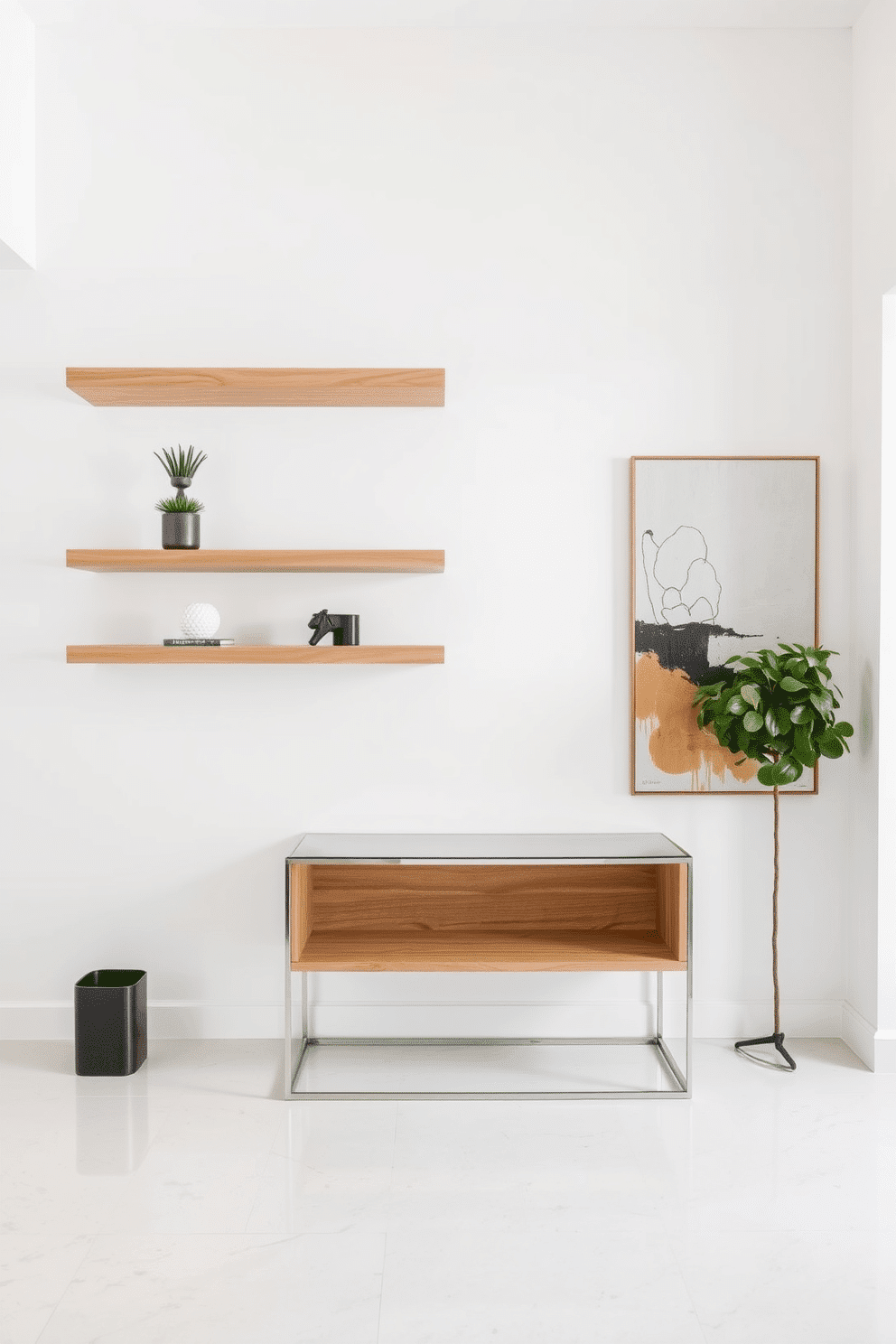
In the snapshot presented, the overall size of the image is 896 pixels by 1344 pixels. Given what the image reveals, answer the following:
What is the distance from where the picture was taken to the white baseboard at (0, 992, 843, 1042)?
10.6ft

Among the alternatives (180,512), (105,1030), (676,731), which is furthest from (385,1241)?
(180,512)

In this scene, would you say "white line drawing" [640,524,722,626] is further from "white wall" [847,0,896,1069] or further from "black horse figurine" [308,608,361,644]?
"black horse figurine" [308,608,361,644]

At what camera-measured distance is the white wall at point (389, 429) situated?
10.4ft

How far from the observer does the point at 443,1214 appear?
2.21 m

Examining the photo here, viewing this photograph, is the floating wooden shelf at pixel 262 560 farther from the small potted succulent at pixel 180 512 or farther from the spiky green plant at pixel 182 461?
the spiky green plant at pixel 182 461

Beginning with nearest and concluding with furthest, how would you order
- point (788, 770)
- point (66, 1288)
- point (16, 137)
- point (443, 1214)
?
point (66, 1288), point (443, 1214), point (788, 770), point (16, 137)

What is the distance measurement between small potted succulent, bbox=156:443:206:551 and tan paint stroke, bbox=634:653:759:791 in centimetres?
151

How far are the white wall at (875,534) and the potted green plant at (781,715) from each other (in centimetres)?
18

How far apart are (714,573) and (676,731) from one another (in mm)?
541

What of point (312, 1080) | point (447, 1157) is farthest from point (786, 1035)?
point (312, 1080)

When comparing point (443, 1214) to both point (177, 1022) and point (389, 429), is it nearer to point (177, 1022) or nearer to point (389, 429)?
point (177, 1022)

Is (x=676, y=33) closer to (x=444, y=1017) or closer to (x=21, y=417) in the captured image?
(x=21, y=417)

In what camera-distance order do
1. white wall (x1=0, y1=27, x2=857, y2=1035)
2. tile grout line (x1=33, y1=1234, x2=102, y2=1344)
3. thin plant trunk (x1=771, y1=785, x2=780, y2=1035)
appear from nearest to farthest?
tile grout line (x1=33, y1=1234, x2=102, y2=1344)
thin plant trunk (x1=771, y1=785, x2=780, y2=1035)
white wall (x1=0, y1=27, x2=857, y2=1035)

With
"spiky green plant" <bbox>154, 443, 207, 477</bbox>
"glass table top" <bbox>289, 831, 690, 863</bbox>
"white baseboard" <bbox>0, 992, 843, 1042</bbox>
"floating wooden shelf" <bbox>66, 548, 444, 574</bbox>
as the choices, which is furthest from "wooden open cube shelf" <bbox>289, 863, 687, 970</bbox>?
"spiky green plant" <bbox>154, 443, 207, 477</bbox>
